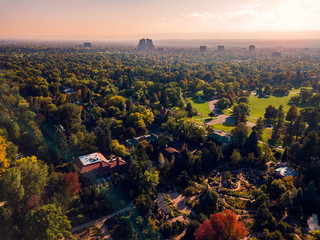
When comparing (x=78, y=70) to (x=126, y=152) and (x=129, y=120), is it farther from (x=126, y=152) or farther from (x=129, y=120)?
(x=126, y=152)

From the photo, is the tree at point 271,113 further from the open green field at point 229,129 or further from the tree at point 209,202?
the tree at point 209,202

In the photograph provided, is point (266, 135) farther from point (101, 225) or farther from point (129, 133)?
point (101, 225)

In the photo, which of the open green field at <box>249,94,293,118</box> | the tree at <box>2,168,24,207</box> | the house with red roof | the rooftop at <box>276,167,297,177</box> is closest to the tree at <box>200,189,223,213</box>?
the rooftop at <box>276,167,297,177</box>

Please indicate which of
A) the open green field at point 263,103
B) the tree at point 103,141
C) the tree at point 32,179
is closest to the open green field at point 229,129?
the open green field at point 263,103

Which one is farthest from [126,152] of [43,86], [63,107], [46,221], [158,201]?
[43,86]

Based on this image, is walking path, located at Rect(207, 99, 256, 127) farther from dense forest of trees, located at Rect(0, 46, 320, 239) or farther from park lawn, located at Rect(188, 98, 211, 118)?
dense forest of trees, located at Rect(0, 46, 320, 239)
